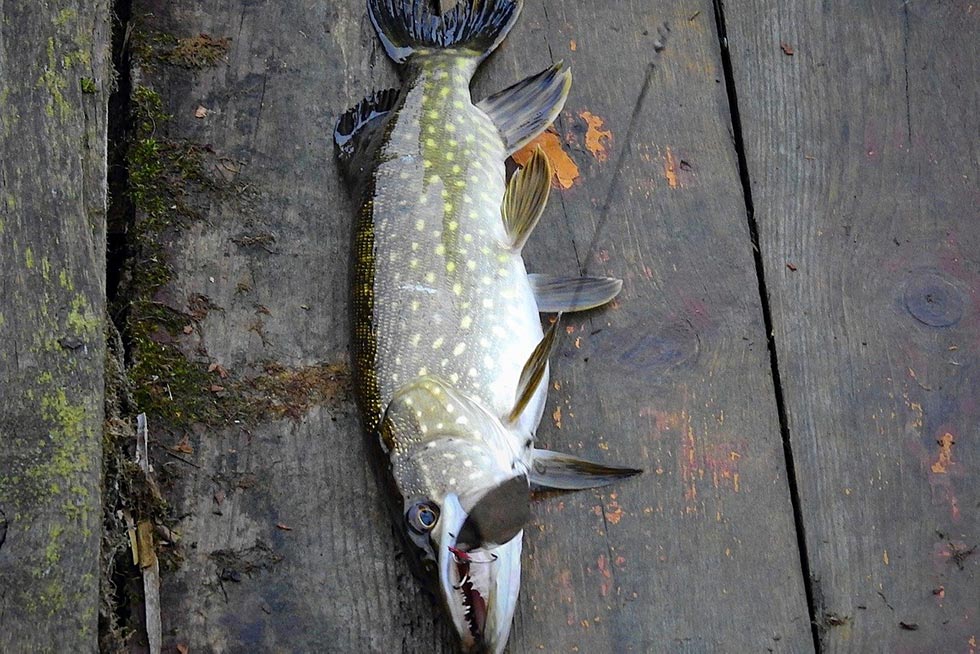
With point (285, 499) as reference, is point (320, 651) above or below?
below

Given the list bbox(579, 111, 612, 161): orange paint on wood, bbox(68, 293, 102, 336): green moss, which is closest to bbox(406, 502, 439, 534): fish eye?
bbox(68, 293, 102, 336): green moss

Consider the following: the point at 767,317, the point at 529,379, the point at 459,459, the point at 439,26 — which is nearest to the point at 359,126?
the point at 439,26

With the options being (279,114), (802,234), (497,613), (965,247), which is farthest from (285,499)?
(965,247)

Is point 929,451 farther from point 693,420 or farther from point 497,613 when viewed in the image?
point 497,613

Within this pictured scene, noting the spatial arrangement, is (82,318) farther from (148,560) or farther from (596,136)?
(596,136)

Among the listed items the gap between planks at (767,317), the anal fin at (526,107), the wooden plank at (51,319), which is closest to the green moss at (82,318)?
the wooden plank at (51,319)

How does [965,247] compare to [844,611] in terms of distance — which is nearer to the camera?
[844,611]

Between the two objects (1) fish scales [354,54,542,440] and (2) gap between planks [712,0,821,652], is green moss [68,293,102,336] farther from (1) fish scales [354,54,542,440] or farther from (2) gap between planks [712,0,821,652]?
(2) gap between planks [712,0,821,652]

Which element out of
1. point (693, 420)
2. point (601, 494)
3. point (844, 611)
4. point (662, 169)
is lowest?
point (844, 611)
